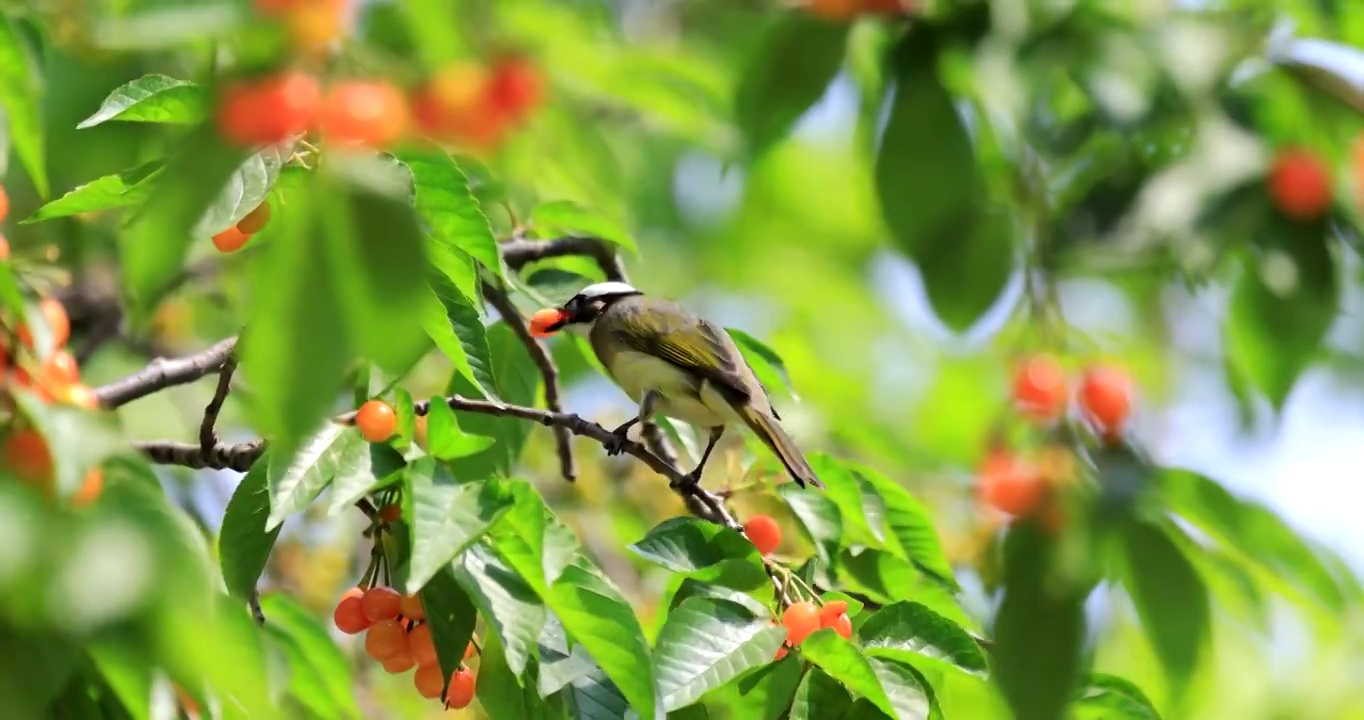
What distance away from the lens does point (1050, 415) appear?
4.83 ft

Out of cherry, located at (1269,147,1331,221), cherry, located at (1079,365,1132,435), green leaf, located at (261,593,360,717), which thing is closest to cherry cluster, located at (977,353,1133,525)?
cherry, located at (1079,365,1132,435)

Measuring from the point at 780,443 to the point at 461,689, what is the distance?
111 centimetres

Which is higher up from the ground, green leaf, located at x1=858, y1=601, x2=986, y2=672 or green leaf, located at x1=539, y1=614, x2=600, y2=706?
green leaf, located at x1=858, y1=601, x2=986, y2=672

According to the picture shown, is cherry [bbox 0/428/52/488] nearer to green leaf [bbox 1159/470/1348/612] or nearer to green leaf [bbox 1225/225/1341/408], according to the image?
green leaf [bbox 1159/470/1348/612]


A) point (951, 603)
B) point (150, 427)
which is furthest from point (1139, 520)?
point (150, 427)

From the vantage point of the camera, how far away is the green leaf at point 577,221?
3.22m

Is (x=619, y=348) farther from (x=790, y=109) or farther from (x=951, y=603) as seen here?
(x=790, y=109)

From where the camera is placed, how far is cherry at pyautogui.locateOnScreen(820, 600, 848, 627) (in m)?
2.43

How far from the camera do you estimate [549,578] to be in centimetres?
207

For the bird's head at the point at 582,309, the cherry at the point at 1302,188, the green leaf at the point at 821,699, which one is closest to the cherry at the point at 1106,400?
the cherry at the point at 1302,188

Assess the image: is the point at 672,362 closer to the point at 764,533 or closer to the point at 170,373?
the point at 764,533

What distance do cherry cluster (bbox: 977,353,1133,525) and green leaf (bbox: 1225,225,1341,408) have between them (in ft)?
0.41

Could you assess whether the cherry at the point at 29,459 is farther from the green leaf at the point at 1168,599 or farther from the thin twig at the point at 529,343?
the thin twig at the point at 529,343

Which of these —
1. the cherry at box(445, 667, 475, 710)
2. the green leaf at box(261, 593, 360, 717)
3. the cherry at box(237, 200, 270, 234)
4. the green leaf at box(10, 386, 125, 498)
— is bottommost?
the green leaf at box(261, 593, 360, 717)
